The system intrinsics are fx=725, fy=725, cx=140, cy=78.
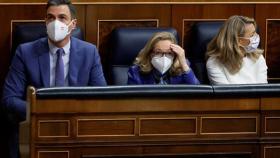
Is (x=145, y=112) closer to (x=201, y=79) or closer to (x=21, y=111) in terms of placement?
(x=21, y=111)

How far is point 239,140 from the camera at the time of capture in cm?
303

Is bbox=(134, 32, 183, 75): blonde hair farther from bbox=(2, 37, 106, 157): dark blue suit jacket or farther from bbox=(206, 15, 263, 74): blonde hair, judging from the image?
bbox=(206, 15, 263, 74): blonde hair

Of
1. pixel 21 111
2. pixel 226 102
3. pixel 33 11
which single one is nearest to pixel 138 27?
pixel 33 11

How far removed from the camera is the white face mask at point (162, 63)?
390 centimetres

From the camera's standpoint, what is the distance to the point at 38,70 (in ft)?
12.2

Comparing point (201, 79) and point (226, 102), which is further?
point (201, 79)

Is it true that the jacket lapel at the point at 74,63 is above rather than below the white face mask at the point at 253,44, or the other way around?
below

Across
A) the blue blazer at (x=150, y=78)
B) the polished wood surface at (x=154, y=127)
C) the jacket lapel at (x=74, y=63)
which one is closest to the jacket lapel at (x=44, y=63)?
the jacket lapel at (x=74, y=63)

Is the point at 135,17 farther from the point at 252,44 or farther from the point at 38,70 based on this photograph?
the point at 38,70

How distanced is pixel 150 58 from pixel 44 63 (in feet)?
1.95

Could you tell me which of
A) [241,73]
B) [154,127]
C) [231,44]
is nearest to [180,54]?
[231,44]

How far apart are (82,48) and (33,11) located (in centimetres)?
78

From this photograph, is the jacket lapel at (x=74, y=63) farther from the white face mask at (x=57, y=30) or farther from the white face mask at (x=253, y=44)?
the white face mask at (x=253, y=44)

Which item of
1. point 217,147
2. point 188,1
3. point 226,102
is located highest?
point 188,1
